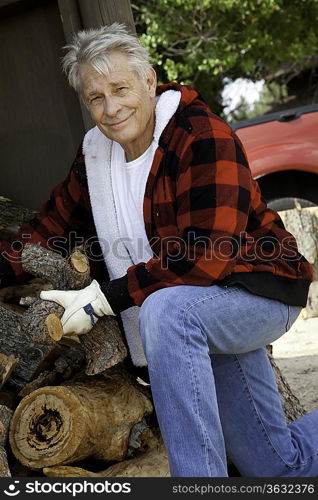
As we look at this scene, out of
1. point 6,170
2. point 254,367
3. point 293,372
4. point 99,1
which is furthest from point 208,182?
point 293,372

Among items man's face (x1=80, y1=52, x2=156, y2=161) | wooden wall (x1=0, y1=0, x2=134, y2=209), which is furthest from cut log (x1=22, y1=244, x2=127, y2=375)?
wooden wall (x1=0, y1=0, x2=134, y2=209)

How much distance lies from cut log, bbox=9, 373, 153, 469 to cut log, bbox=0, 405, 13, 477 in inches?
0.8

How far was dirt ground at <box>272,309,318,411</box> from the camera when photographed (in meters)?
4.09

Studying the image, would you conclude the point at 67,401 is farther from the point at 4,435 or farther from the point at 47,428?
the point at 4,435

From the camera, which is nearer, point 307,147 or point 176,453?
point 176,453

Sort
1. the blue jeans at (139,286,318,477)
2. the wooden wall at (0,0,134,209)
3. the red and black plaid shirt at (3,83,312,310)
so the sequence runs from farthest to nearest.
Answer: the wooden wall at (0,0,134,209) < the red and black plaid shirt at (3,83,312,310) < the blue jeans at (139,286,318,477)

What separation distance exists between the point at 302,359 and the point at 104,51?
9.67 ft

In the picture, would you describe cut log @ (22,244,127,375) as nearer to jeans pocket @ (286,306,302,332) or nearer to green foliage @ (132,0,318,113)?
jeans pocket @ (286,306,302,332)

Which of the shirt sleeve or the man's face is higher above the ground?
the man's face

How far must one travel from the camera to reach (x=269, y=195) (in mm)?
6871

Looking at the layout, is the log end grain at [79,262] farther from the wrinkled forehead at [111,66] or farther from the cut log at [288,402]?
the cut log at [288,402]

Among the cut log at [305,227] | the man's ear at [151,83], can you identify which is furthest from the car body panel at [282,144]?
the man's ear at [151,83]
